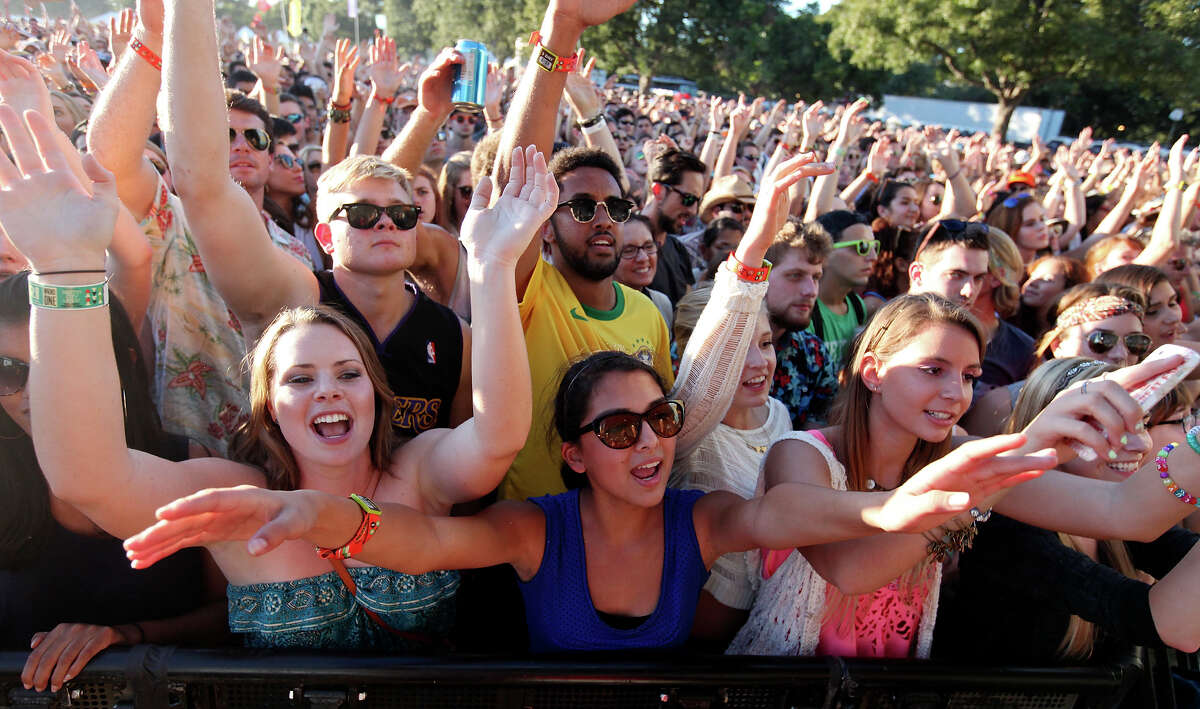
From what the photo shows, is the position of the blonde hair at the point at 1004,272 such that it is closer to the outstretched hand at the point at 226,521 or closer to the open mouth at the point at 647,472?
the open mouth at the point at 647,472

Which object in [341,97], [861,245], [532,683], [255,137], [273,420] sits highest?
[341,97]

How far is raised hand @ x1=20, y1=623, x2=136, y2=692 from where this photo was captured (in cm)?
156

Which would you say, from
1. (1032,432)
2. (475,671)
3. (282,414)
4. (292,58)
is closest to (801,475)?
(1032,432)

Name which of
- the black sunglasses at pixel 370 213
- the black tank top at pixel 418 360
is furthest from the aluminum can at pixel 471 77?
the black tank top at pixel 418 360

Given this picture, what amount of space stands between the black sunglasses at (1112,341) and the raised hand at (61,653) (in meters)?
3.37

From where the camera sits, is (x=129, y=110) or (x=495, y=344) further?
(x=129, y=110)

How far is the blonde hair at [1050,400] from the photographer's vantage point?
198 cm

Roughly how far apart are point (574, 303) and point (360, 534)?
48.8 inches

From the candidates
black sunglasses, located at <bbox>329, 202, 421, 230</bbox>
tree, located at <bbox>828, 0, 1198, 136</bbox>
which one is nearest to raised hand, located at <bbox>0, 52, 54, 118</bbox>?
black sunglasses, located at <bbox>329, 202, 421, 230</bbox>

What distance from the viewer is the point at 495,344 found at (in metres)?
1.70

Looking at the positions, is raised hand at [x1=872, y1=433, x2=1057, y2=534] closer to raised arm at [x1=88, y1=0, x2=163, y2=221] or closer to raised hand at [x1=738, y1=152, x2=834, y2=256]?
raised hand at [x1=738, y1=152, x2=834, y2=256]

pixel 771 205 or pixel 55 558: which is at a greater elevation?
pixel 771 205

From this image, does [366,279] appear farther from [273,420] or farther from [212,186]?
[273,420]

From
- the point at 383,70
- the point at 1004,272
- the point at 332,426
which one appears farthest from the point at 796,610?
the point at 383,70
